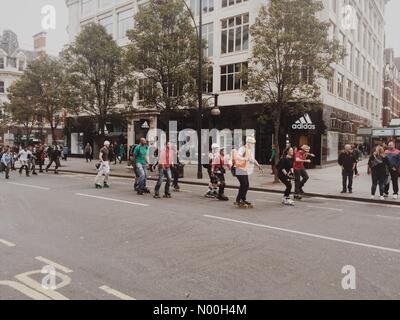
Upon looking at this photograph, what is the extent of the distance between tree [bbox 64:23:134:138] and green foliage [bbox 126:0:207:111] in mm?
3132

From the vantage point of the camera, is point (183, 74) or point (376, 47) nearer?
point (183, 74)

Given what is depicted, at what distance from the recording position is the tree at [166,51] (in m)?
19.7

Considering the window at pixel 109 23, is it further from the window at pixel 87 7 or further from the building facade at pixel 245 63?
the window at pixel 87 7

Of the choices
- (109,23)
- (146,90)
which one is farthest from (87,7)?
(146,90)

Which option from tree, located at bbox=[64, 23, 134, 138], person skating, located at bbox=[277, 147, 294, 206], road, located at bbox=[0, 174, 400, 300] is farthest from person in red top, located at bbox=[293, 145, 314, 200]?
tree, located at bbox=[64, 23, 134, 138]

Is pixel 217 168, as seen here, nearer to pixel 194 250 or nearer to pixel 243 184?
pixel 243 184

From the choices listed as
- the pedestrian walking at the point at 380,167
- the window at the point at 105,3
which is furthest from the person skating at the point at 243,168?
the window at the point at 105,3

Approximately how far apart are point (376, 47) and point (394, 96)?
1105 inches

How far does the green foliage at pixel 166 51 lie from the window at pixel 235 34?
7.36 meters
